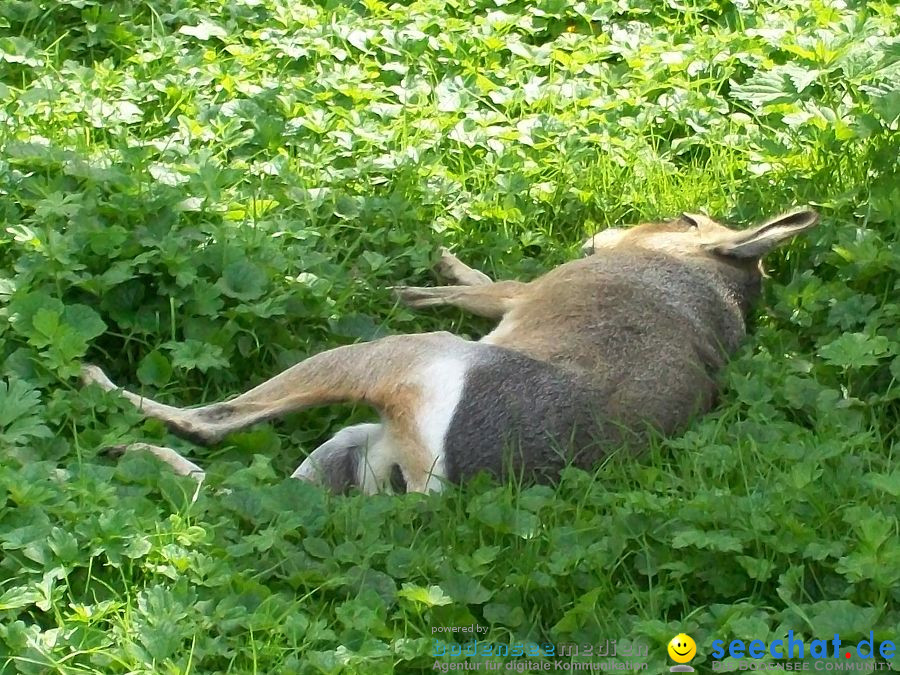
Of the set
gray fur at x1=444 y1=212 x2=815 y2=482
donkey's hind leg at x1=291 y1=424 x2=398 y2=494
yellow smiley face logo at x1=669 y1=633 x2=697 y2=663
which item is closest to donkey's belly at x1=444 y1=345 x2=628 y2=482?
gray fur at x1=444 y1=212 x2=815 y2=482

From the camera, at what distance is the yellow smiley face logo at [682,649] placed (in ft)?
9.86

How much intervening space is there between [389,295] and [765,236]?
143 centimetres

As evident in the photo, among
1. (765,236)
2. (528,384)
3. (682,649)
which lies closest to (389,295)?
(528,384)

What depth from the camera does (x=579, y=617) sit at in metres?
3.20

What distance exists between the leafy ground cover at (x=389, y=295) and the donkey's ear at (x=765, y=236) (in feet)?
0.50

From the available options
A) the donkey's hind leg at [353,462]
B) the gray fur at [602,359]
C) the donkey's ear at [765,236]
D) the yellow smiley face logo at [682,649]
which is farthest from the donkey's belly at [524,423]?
the donkey's ear at [765,236]

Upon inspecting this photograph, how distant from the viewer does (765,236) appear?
4957 mm

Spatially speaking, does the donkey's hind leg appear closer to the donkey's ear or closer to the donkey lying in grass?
the donkey lying in grass

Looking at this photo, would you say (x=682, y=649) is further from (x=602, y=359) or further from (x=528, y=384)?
(x=602, y=359)

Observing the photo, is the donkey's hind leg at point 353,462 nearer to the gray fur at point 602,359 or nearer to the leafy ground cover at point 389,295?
the leafy ground cover at point 389,295

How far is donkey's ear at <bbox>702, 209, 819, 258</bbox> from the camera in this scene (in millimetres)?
4914

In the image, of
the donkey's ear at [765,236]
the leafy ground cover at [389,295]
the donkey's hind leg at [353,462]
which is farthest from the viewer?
the donkey's ear at [765,236]

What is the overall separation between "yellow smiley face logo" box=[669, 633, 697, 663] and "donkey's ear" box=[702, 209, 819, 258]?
2.28m

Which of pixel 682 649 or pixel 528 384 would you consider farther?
pixel 528 384
